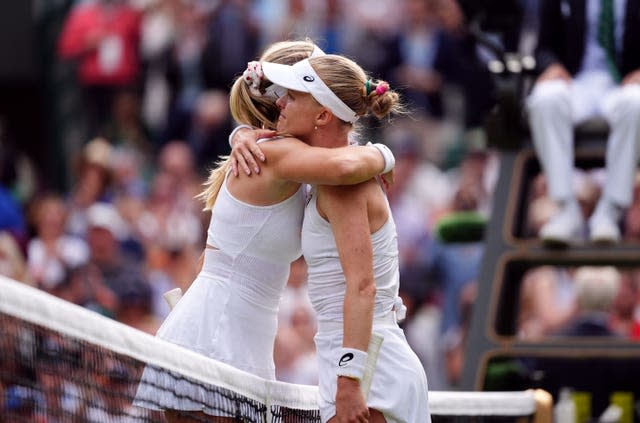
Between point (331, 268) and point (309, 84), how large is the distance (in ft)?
1.76

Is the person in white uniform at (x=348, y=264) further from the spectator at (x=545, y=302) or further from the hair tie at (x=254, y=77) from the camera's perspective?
the spectator at (x=545, y=302)

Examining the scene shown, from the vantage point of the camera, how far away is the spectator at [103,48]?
1333 centimetres

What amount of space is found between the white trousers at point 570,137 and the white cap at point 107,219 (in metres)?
4.49

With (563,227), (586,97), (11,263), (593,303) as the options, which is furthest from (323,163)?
(11,263)

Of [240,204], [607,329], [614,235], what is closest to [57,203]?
[607,329]

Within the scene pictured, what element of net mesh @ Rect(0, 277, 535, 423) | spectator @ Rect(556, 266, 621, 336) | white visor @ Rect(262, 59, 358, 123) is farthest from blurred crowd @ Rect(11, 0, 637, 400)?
white visor @ Rect(262, 59, 358, 123)

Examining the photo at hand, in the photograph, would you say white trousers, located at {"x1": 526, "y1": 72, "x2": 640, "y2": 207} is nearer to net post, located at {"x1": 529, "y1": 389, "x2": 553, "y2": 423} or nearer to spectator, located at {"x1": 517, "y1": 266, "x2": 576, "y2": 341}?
net post, located at {"x1": 529, "y1": 389, "x2": 553, "y2": 423}

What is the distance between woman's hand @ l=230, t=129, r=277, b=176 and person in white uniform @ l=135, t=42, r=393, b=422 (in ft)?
0.08

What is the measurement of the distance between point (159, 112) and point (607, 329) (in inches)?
250

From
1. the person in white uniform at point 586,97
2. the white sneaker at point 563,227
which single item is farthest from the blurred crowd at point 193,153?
the white sneaker at point 563,227

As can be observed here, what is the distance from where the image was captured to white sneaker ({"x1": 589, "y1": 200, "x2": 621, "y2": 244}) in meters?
6.53

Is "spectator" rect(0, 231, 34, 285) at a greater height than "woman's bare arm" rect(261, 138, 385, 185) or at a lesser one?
lesser

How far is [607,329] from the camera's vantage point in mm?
8156

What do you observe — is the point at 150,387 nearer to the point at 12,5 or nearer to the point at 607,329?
the point at 607,329
